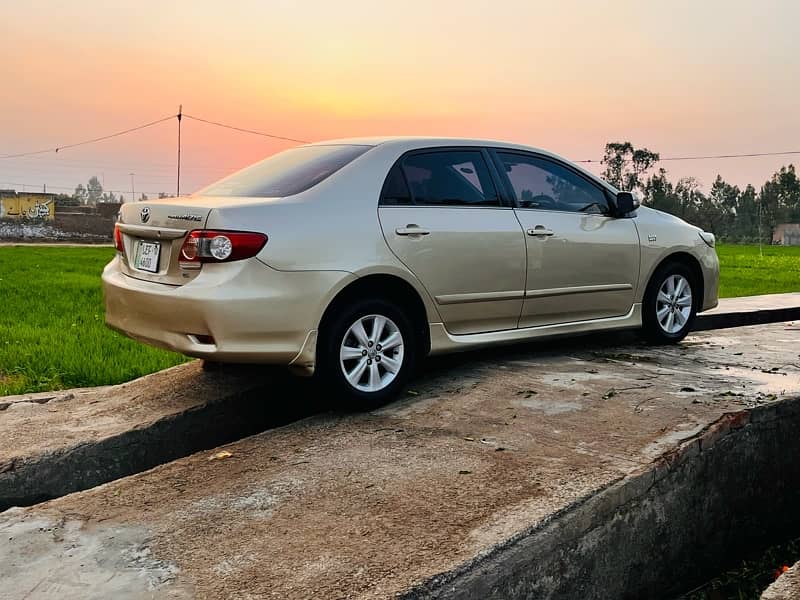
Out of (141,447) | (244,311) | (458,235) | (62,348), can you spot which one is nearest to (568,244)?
(458,235)

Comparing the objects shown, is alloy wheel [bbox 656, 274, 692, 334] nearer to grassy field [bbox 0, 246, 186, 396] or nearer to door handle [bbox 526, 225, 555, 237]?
door handle [bbox 526, 225, 555, 237]

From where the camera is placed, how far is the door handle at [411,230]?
4648 millimetres

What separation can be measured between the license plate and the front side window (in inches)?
95.1

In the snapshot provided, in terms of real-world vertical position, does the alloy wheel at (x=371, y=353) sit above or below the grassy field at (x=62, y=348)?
above

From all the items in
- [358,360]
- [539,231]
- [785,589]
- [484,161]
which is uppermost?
[484,161]

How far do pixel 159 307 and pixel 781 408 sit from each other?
3466 mm

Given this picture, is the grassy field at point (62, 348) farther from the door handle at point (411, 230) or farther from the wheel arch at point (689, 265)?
the wheel arch at point (689, 265)

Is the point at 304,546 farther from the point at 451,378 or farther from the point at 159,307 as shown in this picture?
the point at 451,378

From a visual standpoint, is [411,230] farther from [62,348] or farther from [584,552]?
[62,348]

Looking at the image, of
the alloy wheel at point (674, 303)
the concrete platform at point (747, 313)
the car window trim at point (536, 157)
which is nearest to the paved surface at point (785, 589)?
the car window trim at point (536, 157)

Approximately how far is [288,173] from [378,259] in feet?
2.76

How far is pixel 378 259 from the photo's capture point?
14.8 ft

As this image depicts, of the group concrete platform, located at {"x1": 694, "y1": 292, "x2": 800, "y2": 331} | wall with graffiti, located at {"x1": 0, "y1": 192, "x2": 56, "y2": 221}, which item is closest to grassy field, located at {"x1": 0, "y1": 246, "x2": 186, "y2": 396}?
concrete platform, located at {"x1": 694, "y1": 292, "x2": 800, "y2": 331}

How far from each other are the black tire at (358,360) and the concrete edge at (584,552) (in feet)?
5.05
